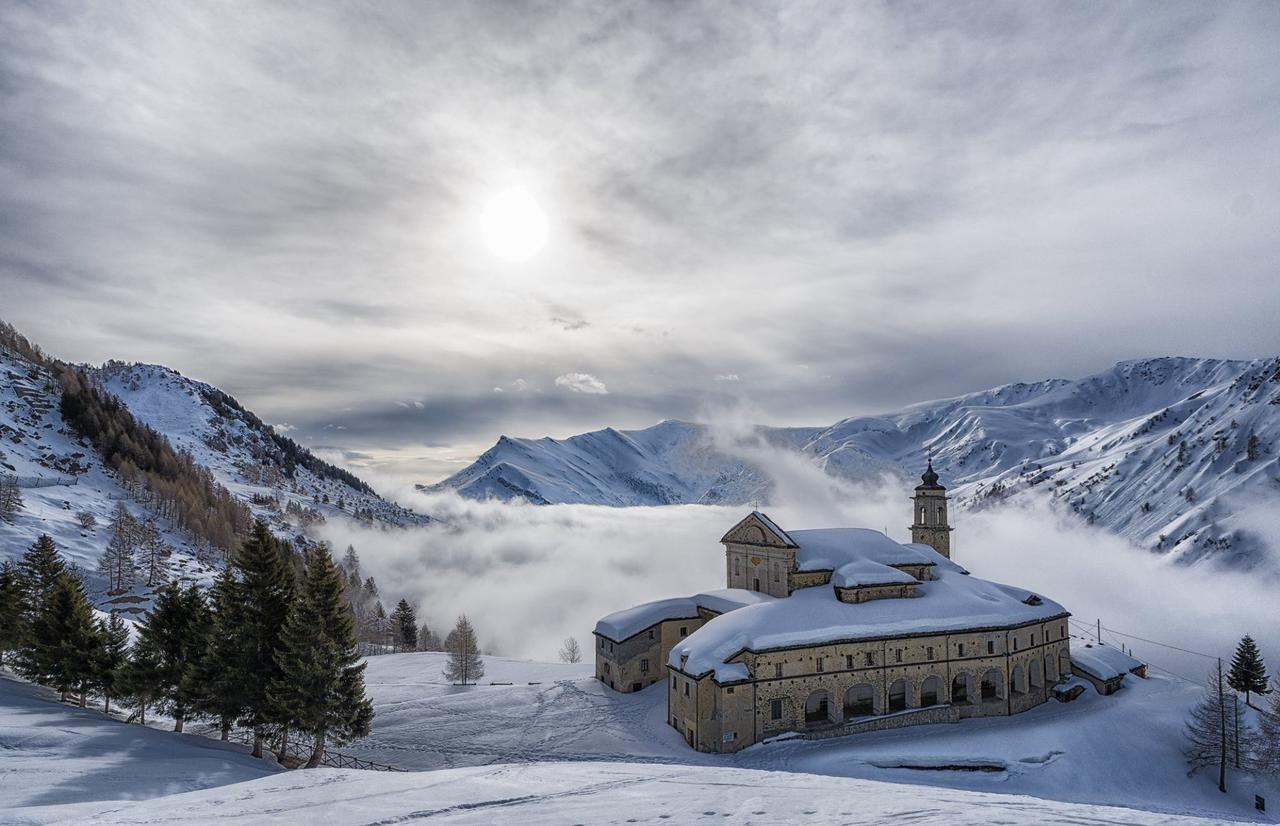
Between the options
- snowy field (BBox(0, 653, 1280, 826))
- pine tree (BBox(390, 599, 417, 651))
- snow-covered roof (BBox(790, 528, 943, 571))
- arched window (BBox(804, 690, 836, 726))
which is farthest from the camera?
pine tree (BBox(390, 599, 417, 651))

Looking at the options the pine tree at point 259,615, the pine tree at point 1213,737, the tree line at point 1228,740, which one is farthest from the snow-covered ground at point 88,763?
the tree line at point 1228,740

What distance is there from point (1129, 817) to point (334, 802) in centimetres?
2342

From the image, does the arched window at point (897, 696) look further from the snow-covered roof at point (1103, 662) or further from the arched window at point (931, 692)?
the snow-covered roof at point (1103, 662)

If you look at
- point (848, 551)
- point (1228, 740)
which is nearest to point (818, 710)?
point (848, 551)

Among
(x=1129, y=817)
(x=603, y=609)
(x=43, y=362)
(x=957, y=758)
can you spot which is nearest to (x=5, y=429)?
(x=43, y=362)

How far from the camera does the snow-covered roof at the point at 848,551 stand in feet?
210

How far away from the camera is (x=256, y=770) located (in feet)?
101

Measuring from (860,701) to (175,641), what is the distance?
47.2 m

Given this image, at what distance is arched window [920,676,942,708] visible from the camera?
55062 millimetres

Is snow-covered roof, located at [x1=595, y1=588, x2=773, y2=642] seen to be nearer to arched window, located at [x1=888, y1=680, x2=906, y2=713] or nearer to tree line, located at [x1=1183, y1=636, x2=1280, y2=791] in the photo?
arched window, located at [x1=888, y1=680, x2=906, y2=713]

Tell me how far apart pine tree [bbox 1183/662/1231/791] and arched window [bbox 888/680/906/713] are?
18643mm

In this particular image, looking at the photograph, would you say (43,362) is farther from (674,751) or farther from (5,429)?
(674,751)

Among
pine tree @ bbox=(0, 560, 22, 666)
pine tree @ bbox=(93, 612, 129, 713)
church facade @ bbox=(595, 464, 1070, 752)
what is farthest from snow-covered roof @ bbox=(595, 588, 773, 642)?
pine tree @ bbox=(0, 560, 22, 666)

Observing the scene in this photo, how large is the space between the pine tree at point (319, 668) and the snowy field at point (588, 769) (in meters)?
2.87
